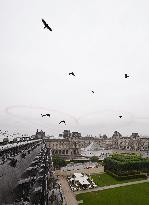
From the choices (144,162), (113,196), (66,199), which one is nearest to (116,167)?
(144,162)

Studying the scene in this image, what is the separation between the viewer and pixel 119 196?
60938 mm

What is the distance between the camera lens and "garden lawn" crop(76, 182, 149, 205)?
56.3 meters

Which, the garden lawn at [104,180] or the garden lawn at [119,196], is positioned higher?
the garden lawn at [104,180]

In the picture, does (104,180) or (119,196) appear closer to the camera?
(119,196)

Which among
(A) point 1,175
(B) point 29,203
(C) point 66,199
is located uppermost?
(A) point 1,175

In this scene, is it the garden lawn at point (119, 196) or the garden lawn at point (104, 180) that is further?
the garden lawn at point (104, 180)

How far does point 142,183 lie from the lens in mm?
74812

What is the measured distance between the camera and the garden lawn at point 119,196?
185 ft

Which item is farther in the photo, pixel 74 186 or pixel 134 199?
pixel 74 186

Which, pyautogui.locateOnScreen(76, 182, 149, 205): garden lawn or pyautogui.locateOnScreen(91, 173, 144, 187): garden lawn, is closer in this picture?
pyautogui.locateOnScreen(76, 182, 149, 205): garden lawn

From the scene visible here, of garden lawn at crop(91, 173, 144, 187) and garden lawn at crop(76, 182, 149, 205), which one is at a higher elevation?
garden lawn at crop(91, 173, 144, 187)

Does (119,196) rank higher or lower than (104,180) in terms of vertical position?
lower

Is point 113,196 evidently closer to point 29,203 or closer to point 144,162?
point 144,162

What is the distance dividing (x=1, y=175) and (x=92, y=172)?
75.2 m
